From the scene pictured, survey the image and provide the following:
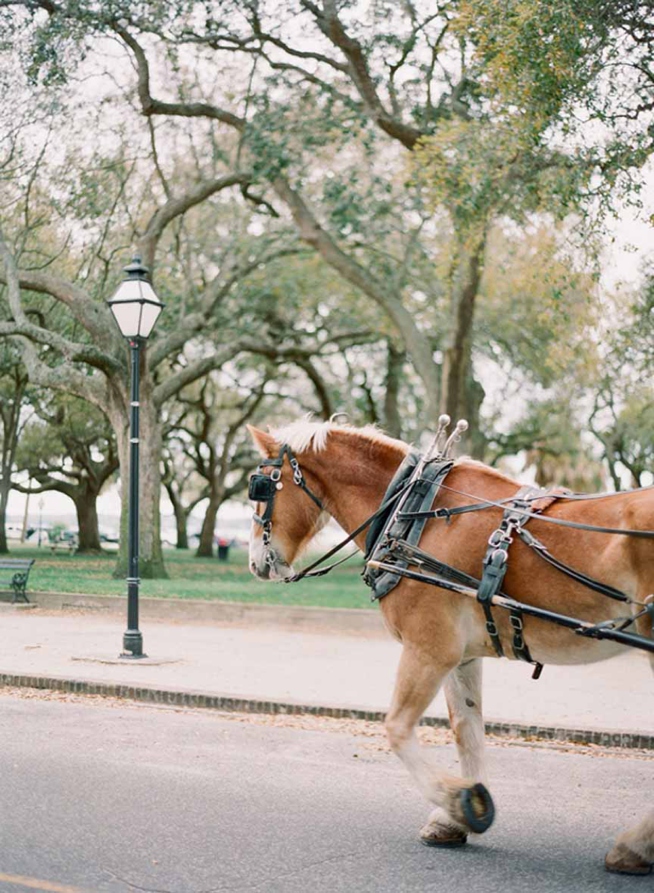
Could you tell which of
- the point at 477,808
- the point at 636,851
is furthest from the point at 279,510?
the point at 636,851

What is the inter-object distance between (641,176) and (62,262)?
58.5ft

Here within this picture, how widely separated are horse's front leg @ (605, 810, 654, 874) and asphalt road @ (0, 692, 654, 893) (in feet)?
0.26

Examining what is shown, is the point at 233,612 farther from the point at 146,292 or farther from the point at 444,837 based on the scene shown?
the point at 444,837

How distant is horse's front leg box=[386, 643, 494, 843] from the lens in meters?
5.17

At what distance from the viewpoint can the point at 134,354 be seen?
13.5m

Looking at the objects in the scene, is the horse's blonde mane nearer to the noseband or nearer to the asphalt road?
the noseband

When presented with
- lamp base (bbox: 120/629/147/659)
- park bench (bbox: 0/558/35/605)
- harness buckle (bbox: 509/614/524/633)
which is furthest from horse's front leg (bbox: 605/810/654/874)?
park bench (bbox: 0/558/35/605)

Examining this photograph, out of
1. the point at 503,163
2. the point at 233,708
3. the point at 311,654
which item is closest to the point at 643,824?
the point at 233,708

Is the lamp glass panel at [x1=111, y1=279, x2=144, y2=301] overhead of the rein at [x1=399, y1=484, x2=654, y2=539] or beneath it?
overhead

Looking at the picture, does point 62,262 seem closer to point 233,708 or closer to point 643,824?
point 233,708

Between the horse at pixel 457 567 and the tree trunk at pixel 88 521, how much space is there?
131ft

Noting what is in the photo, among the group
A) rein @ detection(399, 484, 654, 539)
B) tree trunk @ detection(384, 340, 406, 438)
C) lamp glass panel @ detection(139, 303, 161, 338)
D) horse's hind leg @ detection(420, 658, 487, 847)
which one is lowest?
horse's hind leg @ detection(420, 658, 487, 847)

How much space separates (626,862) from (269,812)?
2.13m

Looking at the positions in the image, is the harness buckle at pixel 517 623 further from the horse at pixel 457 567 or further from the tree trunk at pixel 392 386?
the tree trunk at pixel 392 386
